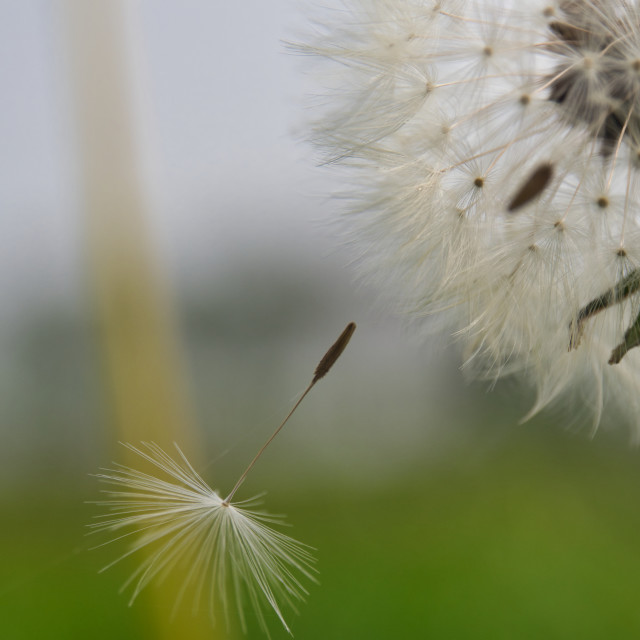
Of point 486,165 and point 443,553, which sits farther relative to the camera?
point 443,553

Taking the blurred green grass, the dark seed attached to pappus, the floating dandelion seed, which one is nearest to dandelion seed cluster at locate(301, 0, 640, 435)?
the dark seed attached to pappus

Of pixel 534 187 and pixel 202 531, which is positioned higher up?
pixel 534 187

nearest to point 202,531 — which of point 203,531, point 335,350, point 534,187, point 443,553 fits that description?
point 203,531

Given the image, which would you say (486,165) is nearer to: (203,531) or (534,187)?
(534,187)

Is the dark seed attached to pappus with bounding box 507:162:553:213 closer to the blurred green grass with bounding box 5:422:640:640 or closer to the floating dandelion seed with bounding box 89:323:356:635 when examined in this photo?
the floating dandelion seed with bounding box 89:323:356:635

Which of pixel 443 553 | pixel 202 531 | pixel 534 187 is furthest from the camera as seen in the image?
pixel 443 553

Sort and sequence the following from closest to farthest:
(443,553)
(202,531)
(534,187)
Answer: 1. (534,187)
2. (202,531)
3. (443,553)

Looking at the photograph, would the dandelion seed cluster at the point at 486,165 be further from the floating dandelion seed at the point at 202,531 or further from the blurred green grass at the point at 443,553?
the blurred green grass at the point at 443,553
